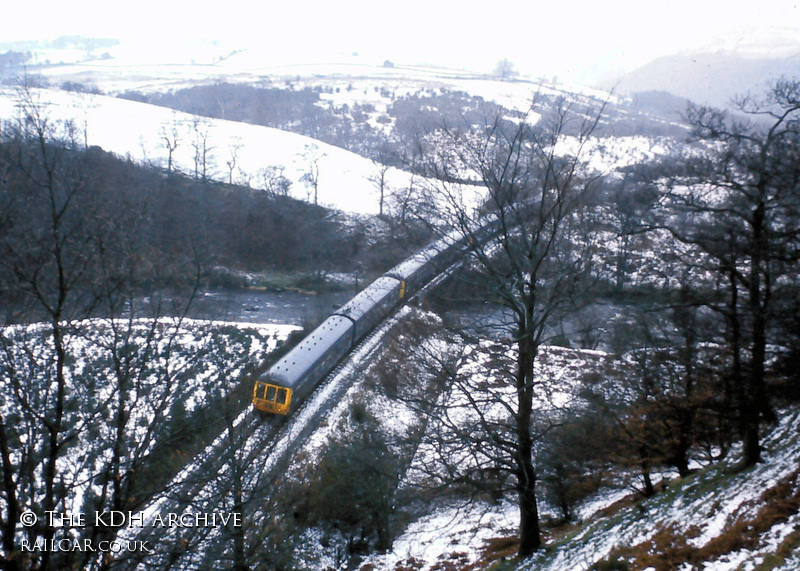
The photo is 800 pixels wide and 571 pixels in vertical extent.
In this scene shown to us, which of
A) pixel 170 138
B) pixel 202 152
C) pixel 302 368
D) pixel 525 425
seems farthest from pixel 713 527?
pixel 170 138

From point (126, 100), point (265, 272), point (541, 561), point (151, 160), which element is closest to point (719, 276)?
point (541, 561)

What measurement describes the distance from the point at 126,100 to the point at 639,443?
43600 millimetres

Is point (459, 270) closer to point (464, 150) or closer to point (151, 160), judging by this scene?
point (464, 150)

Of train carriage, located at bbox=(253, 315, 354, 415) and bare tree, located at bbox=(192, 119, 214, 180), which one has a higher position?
bare tree, located at bbox=(192, 119, 214, 180)

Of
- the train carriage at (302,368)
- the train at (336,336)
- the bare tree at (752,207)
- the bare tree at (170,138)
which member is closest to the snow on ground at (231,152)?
the bare tree at (170,138)

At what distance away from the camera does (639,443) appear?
7.07m

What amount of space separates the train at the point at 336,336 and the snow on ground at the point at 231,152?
1208 cm

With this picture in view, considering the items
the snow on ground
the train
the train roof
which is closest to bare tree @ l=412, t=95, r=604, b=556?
the train

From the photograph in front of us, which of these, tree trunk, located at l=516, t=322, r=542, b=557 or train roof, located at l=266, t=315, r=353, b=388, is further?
train roof, located at l=266, t=315, r=353, b=388

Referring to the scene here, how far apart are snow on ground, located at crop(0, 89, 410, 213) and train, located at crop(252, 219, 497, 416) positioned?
12.1 meters

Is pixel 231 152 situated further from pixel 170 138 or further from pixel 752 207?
pixel 752 207

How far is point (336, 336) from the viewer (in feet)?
39.8

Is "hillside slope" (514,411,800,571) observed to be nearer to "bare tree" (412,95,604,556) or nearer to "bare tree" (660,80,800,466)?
"bare tree" (660,80,800,466)

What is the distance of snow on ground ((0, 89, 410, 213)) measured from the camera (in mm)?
28000
